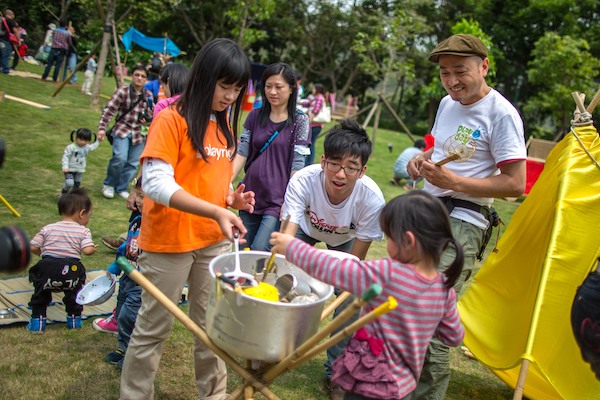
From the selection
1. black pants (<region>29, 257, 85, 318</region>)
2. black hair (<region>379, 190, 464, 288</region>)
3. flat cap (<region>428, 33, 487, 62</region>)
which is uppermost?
flat cap (<region>428, 33, 487, 62</region>)

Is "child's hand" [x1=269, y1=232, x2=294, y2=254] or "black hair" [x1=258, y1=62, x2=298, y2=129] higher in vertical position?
"black hair" [x1=258, y1=62, x2=298, y2=129]

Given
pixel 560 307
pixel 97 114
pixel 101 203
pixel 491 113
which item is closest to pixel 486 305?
pixel 560 307

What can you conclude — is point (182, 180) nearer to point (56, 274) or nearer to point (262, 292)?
point (262, 292)

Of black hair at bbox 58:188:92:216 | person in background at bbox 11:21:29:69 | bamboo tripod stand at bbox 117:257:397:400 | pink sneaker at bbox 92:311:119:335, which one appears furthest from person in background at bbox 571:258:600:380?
person in background at bbox 11:21:29:69

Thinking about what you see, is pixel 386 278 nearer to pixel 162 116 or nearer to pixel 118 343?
pixel 162 116

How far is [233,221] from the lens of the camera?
2.21 m

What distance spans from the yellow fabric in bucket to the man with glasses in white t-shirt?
89 centimetres

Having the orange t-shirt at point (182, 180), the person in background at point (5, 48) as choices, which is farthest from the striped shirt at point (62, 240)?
the person in background at point (5, 48)

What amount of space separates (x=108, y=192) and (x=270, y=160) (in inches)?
144

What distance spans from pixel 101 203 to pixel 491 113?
504cm

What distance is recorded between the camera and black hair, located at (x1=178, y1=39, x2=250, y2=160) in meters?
2.41

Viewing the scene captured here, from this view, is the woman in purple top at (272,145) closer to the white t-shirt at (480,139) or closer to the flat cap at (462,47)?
the white t-shirt at (480,139)

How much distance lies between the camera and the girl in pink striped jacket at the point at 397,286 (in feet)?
6.47

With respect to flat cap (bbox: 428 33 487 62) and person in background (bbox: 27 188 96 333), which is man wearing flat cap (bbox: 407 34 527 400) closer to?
flat cap (bbox: 428 33 487 62)
